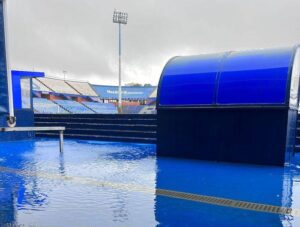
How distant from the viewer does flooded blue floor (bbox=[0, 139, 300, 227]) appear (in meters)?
4.07

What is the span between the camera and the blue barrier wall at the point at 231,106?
328 inches

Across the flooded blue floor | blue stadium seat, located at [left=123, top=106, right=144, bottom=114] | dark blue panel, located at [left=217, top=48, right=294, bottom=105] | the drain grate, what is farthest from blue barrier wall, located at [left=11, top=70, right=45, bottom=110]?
blue stadium seat, located at [left=123, top=106, right=144, bottom=114]

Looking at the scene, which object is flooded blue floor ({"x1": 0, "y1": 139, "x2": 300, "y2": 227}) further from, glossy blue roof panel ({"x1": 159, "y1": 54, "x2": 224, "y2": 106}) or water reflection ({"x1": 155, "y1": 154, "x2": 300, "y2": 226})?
glossy blue roof panel ({"x1": 159, "y1": 54, "x2": 224, "y2": 106})

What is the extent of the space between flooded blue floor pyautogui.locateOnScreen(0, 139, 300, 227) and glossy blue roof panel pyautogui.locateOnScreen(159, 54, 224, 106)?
193 centimetres

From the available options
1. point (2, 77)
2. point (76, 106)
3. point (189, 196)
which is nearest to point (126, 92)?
point (76, 106)

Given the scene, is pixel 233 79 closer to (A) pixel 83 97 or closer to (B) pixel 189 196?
(B) pixel 189 196

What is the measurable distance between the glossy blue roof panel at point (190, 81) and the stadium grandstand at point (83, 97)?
29305 millimetres

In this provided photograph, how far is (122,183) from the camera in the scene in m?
6.11

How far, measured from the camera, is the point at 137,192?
5410 millimetres

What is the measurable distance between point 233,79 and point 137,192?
493cm

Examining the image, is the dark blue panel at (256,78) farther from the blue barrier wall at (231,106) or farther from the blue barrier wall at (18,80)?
the blue barrier wall at (18,80)

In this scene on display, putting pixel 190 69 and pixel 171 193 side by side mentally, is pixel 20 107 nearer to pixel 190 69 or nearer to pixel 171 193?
pixel 190 69

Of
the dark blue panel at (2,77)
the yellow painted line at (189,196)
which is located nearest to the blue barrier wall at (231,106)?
the yellow painted line at (189,196)

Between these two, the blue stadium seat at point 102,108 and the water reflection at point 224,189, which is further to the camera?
the blue stadium seat at point 102,108
